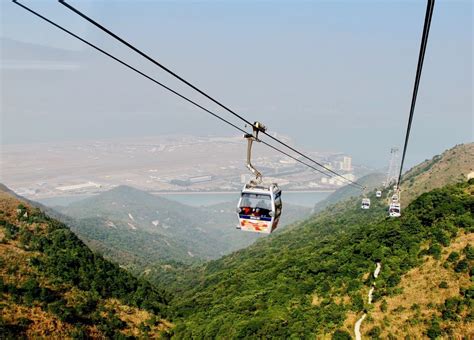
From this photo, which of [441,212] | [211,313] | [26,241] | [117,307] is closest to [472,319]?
[441,212]

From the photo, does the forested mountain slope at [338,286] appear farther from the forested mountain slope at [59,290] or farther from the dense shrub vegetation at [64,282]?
the dense shrub vegetation at [64,282]

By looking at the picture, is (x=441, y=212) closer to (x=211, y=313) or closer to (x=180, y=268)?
(x=211, y=313)

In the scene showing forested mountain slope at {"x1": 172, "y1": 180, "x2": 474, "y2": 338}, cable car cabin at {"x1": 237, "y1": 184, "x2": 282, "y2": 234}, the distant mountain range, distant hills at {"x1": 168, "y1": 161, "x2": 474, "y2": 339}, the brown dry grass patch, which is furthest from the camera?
forested mountain slope at {"x1": 172, "y1": 180, "x2": 474, "y2": 338}

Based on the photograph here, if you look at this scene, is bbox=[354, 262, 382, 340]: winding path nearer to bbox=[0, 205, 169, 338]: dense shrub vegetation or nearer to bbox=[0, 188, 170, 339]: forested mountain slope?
bbox=[0, 188, 170, 339]: forested mountain slope

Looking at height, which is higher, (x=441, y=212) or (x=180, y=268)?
(x=441, y=212)

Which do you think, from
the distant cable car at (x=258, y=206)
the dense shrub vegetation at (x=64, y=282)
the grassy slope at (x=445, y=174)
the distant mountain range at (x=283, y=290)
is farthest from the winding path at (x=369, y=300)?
the grassy slope at (x=445, y=174)

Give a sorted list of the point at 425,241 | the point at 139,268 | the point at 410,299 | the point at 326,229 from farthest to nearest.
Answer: the point at 139,268 < the point at 326,229 < the point at 425,241 < the point at 410,299

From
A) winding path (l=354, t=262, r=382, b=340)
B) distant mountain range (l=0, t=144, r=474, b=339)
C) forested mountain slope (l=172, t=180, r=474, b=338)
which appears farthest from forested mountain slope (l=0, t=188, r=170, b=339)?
winding path (l=354, t=262, r=382, b=340)
